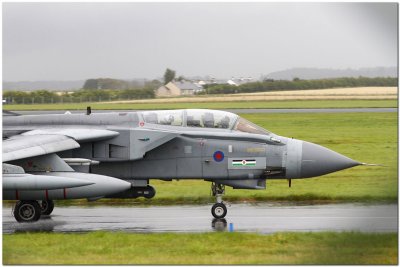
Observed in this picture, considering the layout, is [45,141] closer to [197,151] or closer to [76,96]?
[197,151]

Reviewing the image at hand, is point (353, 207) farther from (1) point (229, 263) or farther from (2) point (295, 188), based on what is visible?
(1) point (229, 263)

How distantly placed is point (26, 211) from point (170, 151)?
139 inches

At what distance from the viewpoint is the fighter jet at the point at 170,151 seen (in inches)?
711

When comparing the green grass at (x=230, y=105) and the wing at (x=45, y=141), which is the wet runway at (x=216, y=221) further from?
the green grass at (x=230, y=105)

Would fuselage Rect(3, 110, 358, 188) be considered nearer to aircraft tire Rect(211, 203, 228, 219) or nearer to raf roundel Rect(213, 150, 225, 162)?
raf roundel Rect(213, 150, 225, 162)

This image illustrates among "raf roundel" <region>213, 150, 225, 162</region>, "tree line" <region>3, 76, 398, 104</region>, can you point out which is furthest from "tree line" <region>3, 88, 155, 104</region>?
"raf roundel" <region>213, 150, 225, 162</region>

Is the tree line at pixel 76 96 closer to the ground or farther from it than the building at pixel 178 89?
closer to the ground

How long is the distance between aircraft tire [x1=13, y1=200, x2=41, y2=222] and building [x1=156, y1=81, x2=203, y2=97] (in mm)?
28167

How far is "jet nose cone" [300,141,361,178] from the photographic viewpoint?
18.1m

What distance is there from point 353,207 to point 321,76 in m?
35.3

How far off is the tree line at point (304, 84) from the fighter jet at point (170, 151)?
26501mm

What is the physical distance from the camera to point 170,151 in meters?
18.5

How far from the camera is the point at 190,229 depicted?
16.8 metres

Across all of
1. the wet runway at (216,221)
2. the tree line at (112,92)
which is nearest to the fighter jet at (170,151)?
the wet runway at (216,221)
